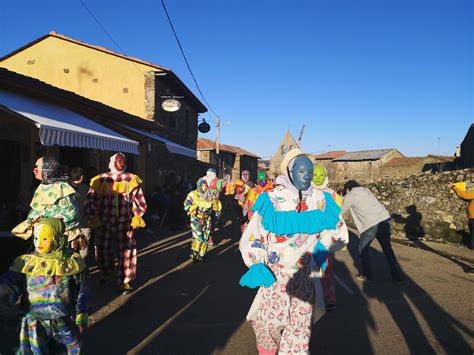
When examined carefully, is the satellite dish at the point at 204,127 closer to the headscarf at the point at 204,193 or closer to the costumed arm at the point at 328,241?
the headscarf at the point at 204,193

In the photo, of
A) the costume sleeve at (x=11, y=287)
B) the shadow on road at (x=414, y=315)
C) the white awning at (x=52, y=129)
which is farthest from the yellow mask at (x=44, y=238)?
the white awning at (x=52, y=129)

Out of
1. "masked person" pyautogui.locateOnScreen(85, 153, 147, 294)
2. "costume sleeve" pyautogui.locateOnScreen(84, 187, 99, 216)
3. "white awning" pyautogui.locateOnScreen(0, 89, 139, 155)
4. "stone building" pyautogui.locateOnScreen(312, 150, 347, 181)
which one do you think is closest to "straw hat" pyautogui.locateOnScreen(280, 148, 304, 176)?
"masked person" pyautogui.locateOnScreen(85, 153, 147, 294)

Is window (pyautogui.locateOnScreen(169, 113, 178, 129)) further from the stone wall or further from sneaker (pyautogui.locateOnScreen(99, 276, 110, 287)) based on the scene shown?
sneaker (pyautogui.locateOnScreen(99, 276, 110, 287))

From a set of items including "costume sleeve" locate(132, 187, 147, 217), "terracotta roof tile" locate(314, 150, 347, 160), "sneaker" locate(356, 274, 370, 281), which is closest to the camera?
"costume sleeve" locate(132, 187, 147, 217)

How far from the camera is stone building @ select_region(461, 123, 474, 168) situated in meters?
24.7

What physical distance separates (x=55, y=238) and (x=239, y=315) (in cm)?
257

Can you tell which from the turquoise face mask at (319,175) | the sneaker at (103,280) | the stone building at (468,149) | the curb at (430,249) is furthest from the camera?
the stone building at (468,149)

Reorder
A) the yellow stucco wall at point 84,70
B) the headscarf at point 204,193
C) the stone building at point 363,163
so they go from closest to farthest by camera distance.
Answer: the headscarf at point 204,193 → the yellow stucco wall at point 84,70 → the stone building at point 363,163

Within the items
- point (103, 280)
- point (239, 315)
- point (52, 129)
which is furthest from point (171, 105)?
point (239, 315)

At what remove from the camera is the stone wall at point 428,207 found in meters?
11.0

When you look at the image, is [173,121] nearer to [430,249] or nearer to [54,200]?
[430,249]

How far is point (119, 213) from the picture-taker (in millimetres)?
5176

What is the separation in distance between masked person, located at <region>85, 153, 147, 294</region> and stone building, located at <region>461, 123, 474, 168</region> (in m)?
25.2

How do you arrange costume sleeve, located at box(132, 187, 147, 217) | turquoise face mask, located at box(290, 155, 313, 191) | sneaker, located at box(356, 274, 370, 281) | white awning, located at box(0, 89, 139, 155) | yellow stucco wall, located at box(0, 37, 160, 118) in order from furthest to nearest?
yellow stucco wall, located at box(0, 37, 160, 118) → sneaker, located at box(356, 274, 370, 281) → white awning, located at box(0, 89, 139, 155) → costume sleeve, located at box(132, 187, 147, 217) → turquoise face mask, located at box(290, 155, 313, 191)
